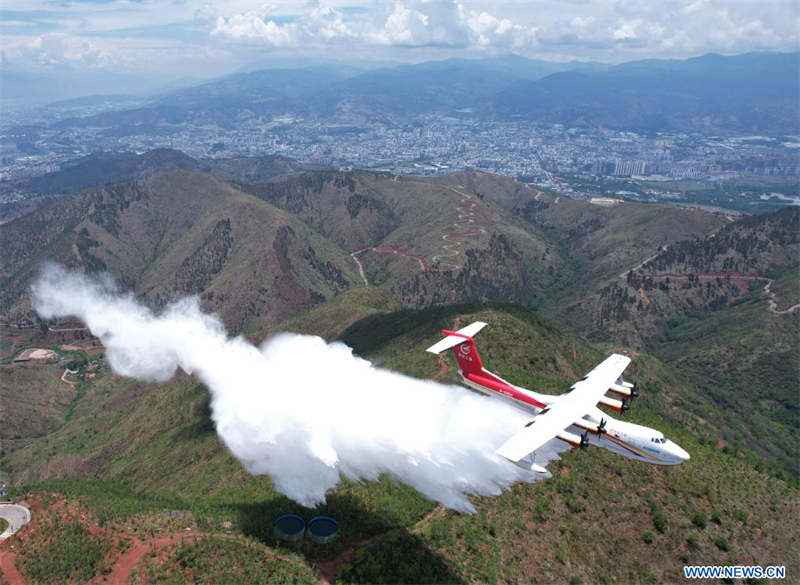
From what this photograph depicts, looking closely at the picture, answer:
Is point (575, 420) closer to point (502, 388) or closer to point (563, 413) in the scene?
point (563, 413)

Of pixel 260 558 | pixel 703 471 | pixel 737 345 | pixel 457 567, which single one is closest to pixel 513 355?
pixel 703 471

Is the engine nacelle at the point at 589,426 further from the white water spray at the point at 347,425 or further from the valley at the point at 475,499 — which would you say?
the valley at the point at 475,499

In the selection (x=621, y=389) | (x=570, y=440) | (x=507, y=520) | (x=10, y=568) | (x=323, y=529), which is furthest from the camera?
(x=621, y=389)

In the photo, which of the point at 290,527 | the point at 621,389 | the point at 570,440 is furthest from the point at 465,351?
the point at 290,527

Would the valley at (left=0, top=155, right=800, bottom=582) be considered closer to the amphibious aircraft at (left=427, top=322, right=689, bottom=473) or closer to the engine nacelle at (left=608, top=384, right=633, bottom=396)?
the amphibious aircraft at (left=427, top=322, right=689, bottom=473)

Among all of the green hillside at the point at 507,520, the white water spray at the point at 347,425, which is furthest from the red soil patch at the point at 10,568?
the white water spray at the point at 347,425

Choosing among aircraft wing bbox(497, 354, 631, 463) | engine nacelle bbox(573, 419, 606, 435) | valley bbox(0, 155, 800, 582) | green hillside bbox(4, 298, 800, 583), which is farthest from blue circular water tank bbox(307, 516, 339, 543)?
engine nacelle bbox(573, 419, 606, 435)
